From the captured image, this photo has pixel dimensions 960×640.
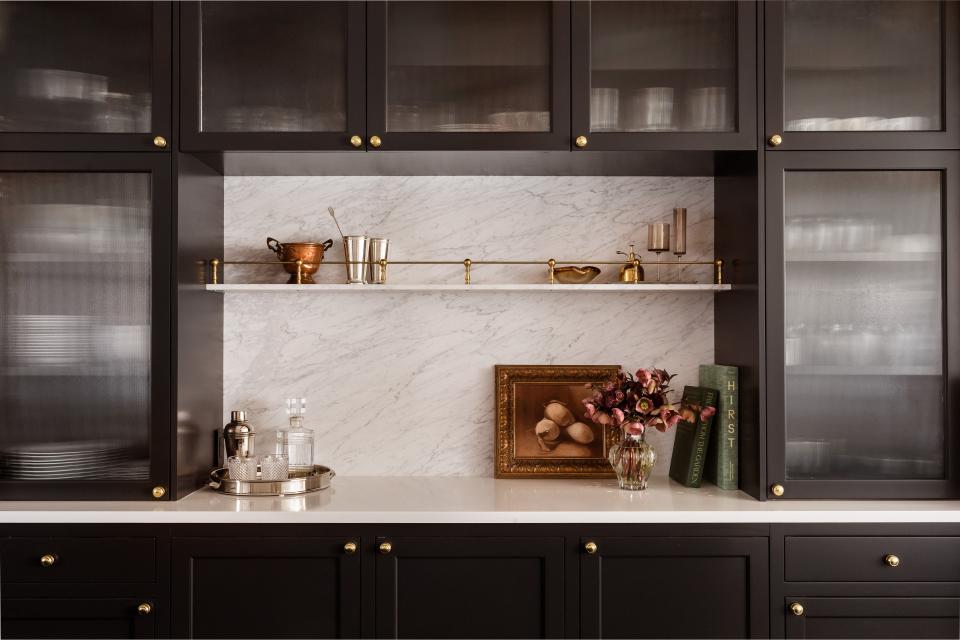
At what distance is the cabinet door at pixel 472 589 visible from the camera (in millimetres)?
1897

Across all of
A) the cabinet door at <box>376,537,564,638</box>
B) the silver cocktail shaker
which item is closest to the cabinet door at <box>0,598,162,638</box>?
the silver cocktail shaker

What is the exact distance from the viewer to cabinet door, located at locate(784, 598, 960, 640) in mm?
1902

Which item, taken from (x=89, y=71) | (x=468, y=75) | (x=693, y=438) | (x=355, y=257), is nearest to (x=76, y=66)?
(x=89, y=71)

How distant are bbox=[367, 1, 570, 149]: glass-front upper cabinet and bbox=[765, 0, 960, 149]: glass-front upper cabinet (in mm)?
650

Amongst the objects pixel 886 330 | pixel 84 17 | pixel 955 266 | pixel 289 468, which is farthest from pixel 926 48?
pixel 84 17

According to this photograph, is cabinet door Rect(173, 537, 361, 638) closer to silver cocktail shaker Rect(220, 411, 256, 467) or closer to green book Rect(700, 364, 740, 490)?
silver cocktail shaker Rect(220, 411, 256, 467)

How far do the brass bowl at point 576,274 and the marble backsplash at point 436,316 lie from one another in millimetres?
128

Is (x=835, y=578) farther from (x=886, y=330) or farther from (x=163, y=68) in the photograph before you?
(x=163, y=68)

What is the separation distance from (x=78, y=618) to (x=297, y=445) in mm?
778

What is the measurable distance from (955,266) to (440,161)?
160 centimetres

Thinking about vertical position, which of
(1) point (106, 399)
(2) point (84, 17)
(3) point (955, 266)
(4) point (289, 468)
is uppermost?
(2) point (84, 17)

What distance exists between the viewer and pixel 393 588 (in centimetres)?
191

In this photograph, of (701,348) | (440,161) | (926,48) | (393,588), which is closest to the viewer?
(393,588)

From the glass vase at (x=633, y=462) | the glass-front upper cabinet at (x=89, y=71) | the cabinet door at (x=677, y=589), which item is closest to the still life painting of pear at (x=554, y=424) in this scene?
the glass vase at (x=633, y=462)
